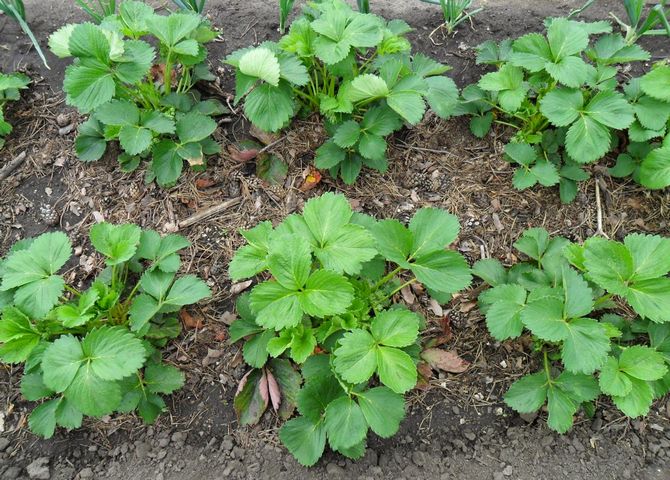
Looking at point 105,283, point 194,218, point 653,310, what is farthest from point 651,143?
point 105,283

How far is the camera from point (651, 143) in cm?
216

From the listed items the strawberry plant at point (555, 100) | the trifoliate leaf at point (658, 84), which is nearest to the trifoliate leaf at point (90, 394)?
the strawberry plant at point (555, 100)

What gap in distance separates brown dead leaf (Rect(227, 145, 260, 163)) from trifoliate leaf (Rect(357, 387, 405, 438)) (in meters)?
1.10

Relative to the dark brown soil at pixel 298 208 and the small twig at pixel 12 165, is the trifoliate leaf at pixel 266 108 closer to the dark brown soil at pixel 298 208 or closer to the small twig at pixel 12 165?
the dark brown soil at pixel 298 208

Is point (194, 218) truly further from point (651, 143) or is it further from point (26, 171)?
point (651, 143)

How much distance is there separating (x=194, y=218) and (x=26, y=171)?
792 millimetres

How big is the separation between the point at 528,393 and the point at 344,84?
132 cm

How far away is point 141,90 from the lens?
213cm

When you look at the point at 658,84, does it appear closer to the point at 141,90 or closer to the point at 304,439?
the point at 304,439

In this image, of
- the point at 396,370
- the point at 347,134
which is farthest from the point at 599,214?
the point at 396,370

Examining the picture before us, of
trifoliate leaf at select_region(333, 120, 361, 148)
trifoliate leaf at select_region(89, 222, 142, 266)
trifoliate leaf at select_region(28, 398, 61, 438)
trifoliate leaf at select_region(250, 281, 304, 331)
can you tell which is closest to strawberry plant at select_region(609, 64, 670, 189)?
trifoliate leaf at select_region(333, 120, 361, 148)

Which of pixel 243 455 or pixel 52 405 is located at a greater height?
pixel 52 405

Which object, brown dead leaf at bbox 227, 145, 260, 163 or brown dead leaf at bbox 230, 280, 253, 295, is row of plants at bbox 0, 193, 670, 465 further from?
brown dead leaf at bbox 227, 145, 260, 163

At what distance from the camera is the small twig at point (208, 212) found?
2.16m
